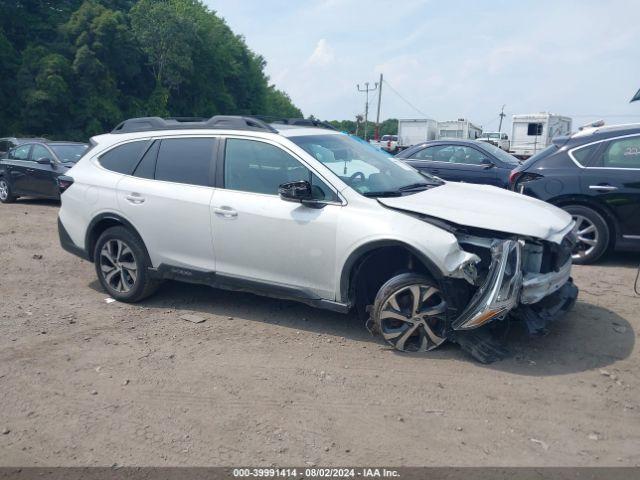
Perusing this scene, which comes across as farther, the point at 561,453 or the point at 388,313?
the point at 388,313

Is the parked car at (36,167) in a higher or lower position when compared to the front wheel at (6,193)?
higher

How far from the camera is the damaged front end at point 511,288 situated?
3943 mm

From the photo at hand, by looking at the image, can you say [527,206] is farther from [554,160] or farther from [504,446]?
[554,160]

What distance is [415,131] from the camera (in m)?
35.3

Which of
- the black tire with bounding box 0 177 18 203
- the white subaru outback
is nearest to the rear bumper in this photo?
the white subaru outback

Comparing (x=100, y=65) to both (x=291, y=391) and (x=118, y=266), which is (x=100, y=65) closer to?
(x=118, y=266)

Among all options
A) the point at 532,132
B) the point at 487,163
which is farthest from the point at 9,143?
the point at 532,132

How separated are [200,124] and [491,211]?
9.42 feet

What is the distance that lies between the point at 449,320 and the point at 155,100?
48367mm

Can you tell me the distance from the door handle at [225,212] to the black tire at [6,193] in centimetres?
1065

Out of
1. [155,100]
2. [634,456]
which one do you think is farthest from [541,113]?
[155,100]

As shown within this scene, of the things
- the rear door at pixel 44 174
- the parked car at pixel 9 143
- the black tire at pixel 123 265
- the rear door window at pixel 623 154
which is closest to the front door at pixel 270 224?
the black tire at pixel 123 265

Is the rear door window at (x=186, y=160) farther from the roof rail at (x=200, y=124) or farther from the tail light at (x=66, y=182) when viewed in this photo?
the tail light at (x=66, y=182)

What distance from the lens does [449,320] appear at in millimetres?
4180
